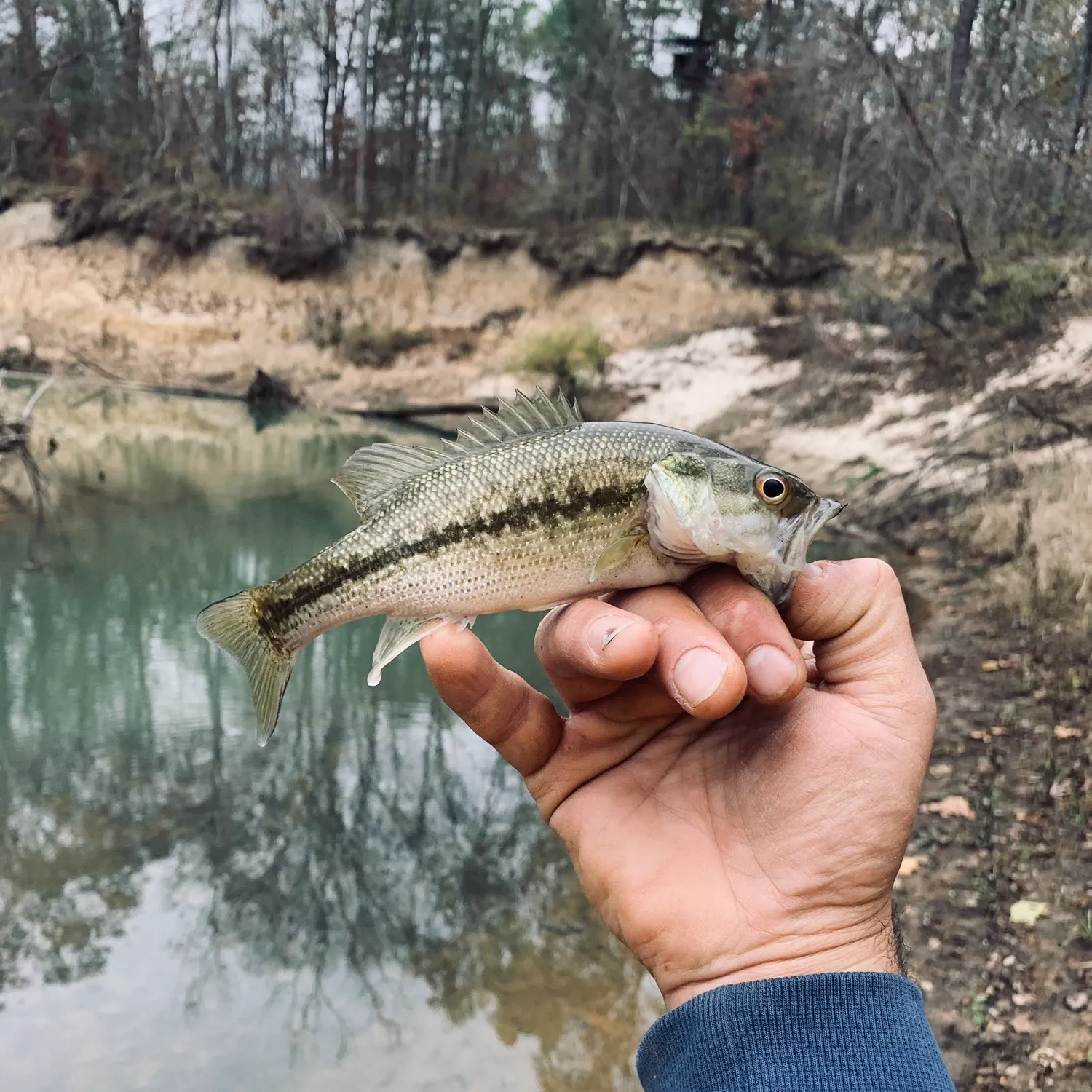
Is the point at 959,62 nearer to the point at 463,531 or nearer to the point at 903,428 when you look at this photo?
the point at 903,428

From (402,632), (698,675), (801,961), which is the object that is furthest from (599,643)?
(801,961)

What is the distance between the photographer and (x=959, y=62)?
1786 cm

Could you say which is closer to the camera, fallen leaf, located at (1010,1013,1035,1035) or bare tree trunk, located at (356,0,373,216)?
fallen leaf, located at (1010,1013,1035,1035)

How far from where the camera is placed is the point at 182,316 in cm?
2923

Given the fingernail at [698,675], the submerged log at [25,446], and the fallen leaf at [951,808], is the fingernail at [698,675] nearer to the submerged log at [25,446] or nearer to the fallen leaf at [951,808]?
the fallen leaf at [951,808]

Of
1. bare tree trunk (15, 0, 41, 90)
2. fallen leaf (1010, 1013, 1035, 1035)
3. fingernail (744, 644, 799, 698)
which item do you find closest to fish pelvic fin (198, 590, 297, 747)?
fingernail (744, 644, 799, 698)

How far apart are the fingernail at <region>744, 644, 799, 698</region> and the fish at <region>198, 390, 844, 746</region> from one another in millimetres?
282

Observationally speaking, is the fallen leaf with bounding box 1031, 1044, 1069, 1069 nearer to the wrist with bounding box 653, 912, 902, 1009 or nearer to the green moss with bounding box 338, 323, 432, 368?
the wrist with bounding box 653, 912, 902, 1009

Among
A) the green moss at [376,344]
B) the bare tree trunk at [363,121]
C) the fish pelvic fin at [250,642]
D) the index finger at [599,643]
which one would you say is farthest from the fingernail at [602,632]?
the bare tree trunk at [363,121]

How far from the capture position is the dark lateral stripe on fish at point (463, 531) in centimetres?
235

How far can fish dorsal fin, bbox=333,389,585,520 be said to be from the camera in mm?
2529

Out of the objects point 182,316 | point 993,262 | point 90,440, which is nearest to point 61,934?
point 90,440

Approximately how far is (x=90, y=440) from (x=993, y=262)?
63.6 feet

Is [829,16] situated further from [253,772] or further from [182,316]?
[182,316]
